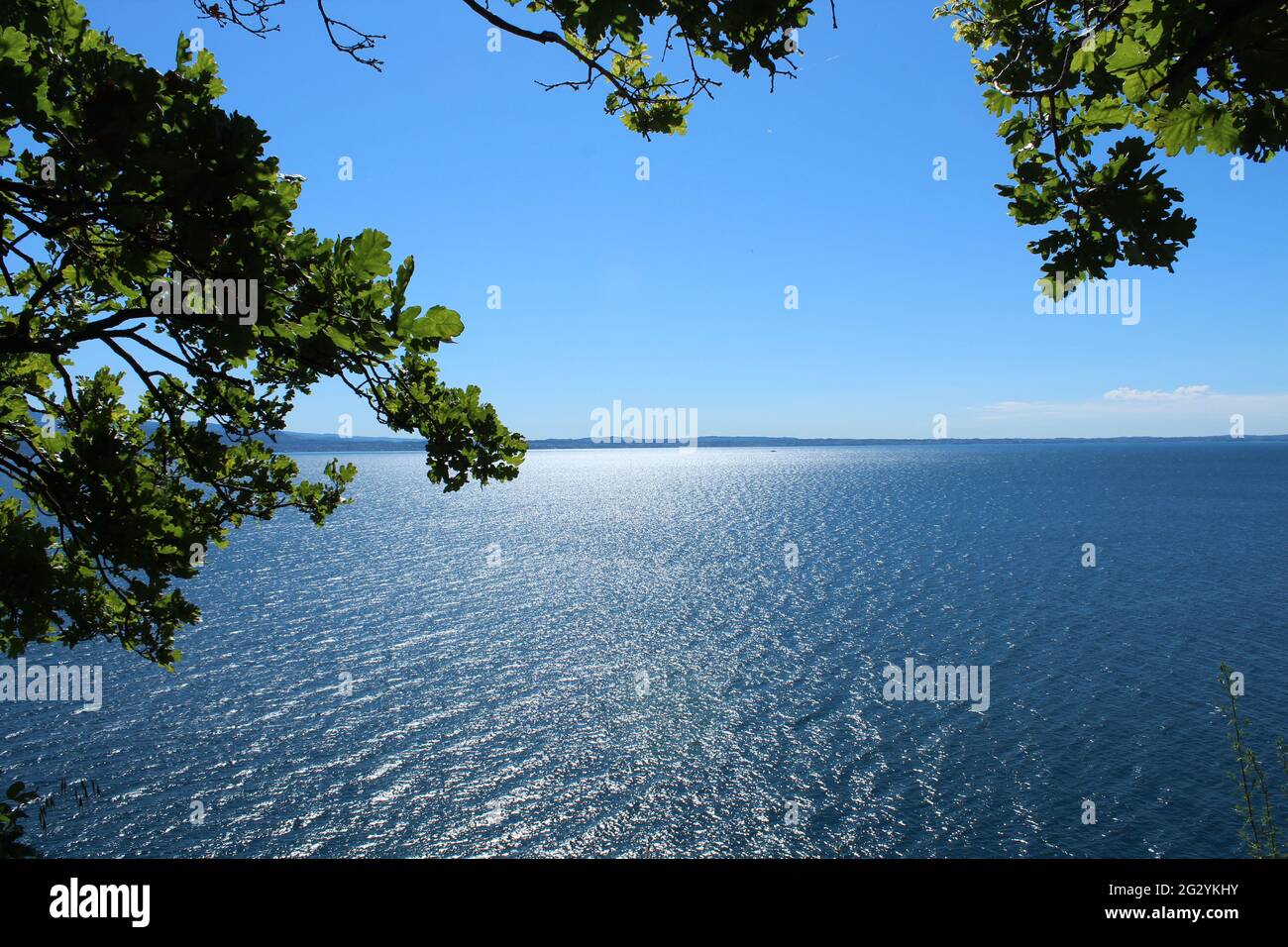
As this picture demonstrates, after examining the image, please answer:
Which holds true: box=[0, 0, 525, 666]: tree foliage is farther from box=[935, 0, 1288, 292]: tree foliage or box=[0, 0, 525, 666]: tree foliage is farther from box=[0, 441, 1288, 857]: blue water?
box=[0, 441, 1288, 857]: blue water

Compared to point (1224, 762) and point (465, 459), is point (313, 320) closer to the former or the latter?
point (465, 459)

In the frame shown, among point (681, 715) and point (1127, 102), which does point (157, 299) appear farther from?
point (681, 715)

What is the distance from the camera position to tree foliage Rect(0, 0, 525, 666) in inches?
194

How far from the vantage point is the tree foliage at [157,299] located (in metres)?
4.93

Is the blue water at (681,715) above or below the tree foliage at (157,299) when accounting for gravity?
below

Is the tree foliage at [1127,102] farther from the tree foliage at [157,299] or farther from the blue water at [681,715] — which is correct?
the blue water at [681,715]

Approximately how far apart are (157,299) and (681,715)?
144 feet

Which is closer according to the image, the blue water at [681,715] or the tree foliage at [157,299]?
the tree foliage at [157,299]

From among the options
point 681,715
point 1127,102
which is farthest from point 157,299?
point 681,715

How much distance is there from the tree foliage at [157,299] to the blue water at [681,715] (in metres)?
28.8

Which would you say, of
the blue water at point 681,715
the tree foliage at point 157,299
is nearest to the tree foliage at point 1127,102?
the tree foliage at point 157,299

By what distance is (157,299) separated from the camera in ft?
18.8
